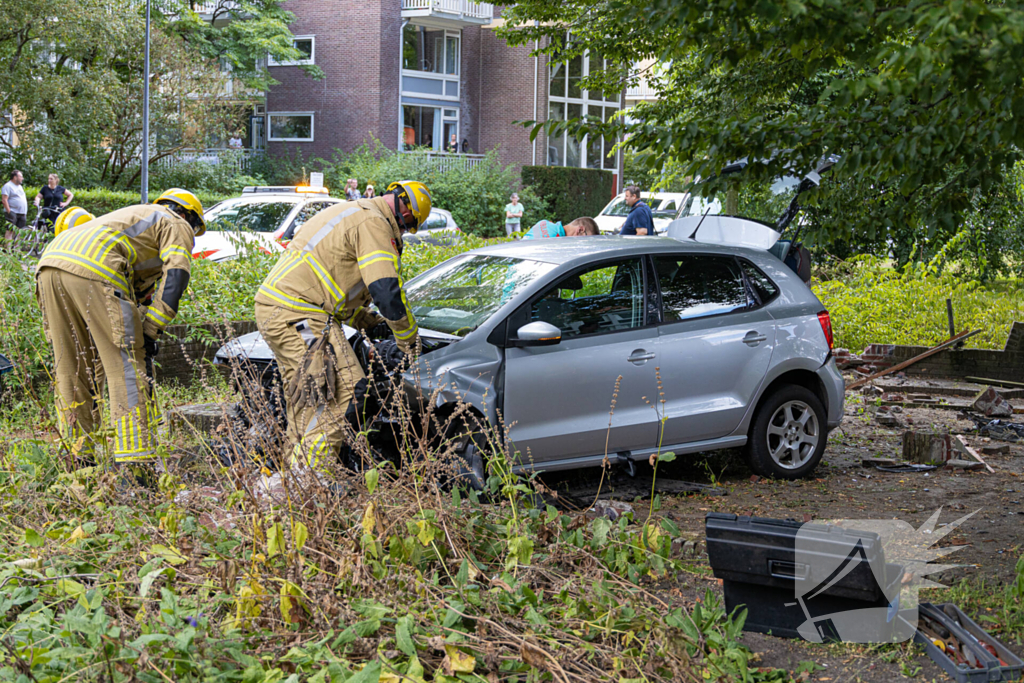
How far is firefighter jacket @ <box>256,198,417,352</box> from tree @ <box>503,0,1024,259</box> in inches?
48.6

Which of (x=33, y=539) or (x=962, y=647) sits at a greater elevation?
(x=33, y=539)

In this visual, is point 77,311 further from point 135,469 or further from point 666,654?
point 666,654

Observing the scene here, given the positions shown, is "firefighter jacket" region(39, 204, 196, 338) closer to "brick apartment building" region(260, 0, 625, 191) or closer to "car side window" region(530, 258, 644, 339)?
"car side window" region(530, 258, 644, 339)

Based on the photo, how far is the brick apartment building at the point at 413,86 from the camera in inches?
1356

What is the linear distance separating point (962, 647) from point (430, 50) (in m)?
35.4

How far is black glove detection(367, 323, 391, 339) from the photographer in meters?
5.78

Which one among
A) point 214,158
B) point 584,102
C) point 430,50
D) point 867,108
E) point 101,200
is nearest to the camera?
point 867,108

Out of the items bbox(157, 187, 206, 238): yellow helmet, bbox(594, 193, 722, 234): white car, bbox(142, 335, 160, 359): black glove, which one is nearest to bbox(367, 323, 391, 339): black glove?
bbox(157, 187, 206, 238): yellow helmet

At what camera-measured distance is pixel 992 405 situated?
28.8 feet

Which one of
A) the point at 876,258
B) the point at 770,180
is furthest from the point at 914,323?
the point at 770,180

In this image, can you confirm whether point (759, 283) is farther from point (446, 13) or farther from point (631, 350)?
point (446, 13)

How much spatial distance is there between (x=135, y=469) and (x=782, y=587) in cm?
319

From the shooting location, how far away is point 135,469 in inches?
195

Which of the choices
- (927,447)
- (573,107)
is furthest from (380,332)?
(573,107)
